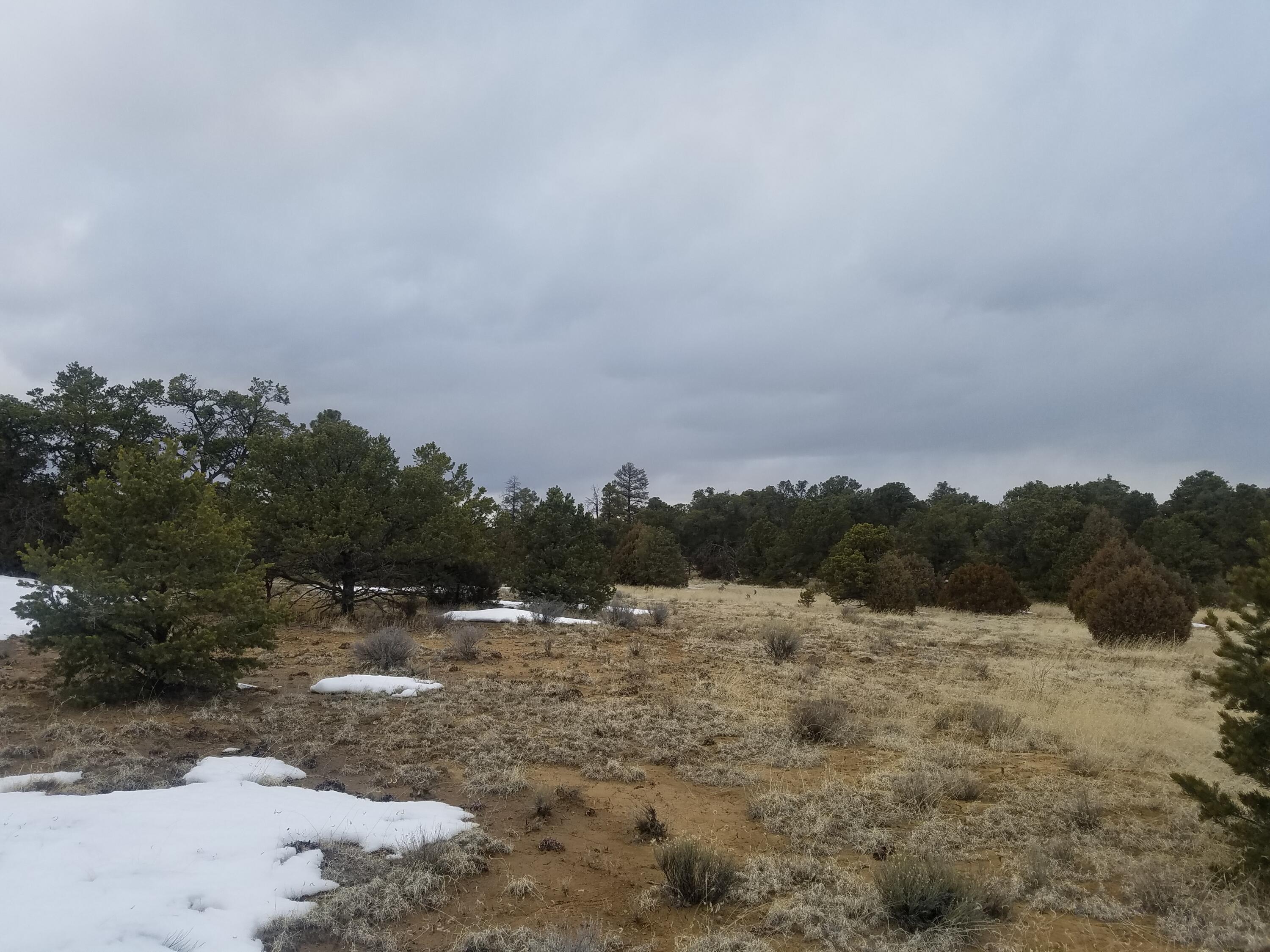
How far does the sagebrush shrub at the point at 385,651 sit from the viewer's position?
505 inches

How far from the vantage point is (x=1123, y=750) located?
897 centimetres

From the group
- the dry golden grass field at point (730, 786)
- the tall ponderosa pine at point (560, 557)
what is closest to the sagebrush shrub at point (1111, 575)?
the dry golden grass field at point (730, 786)

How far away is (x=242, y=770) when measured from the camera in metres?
7.10

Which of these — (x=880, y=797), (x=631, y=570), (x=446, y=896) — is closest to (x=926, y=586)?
(x=631, y=570)

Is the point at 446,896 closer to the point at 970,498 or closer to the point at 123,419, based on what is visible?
the point at 123,419

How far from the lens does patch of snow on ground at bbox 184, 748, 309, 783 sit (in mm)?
6836

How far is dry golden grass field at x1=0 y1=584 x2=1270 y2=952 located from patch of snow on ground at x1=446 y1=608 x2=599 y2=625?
17.6ft

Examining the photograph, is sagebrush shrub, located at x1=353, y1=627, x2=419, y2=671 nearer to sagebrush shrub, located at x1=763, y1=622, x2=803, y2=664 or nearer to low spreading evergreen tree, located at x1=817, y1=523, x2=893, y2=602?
sagebrush shrub, located at x1=763, y1=622, x2=803, y2=664

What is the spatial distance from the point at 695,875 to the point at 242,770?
14.9ft

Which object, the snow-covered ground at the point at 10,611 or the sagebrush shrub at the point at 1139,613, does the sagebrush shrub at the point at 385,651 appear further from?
the sagebrush shrub at the point at 1139,613

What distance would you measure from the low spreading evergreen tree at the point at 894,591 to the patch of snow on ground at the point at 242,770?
25.7m

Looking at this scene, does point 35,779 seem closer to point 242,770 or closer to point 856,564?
point 242,770

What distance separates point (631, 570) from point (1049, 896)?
44046 mm

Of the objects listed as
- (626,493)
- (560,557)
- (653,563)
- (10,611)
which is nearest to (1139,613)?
(560,557)
